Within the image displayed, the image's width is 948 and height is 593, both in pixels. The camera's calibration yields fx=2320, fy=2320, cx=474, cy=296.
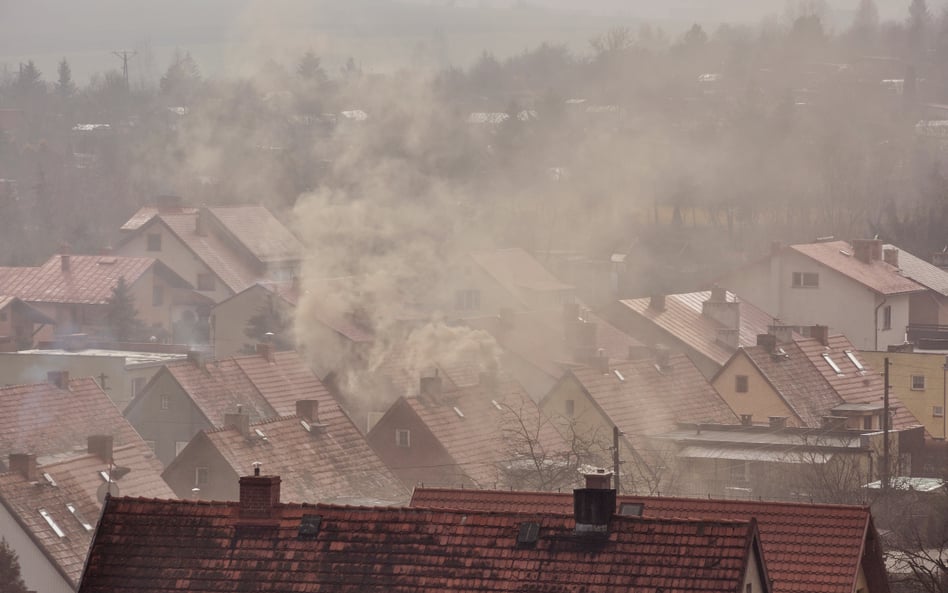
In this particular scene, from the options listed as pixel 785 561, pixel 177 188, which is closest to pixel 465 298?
pixel 177 188

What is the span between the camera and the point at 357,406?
5925 cm

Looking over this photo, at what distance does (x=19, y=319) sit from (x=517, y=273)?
18.3 m

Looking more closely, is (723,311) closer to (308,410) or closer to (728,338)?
(728,338)

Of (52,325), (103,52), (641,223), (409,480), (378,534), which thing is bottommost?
(378,534)

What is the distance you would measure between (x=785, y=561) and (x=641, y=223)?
7938cm

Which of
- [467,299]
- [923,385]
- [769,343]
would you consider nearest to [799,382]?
[769,343]

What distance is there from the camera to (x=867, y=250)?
256ft

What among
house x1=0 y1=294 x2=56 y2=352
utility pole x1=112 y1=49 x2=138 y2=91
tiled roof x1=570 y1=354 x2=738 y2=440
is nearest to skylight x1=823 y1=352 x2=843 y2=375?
tiled roof x1=570 y1=354 x2=738 y2=440

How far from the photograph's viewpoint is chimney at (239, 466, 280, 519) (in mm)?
22906

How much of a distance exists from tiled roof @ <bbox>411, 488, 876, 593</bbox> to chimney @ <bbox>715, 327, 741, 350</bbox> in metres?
41.6

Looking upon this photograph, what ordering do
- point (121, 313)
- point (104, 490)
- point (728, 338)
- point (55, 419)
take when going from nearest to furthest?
point (104, 490) → point (55, 419) → point (728, 338) → point (121, 313)

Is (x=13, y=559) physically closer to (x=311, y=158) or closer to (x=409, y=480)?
(x=409, y=480)

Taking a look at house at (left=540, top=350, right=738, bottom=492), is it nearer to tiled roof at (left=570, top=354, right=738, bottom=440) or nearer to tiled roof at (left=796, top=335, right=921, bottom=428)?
tiled roof at (left=570, top=354, right=738, bottom=440)

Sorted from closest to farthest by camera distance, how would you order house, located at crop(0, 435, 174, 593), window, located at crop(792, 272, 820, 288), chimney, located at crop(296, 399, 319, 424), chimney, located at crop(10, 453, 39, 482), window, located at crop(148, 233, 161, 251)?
house, located at crop(0, 435, 174, 593) < chimney, located at crop(10, 453, 39, 482) < chimney, located at crop(296, 399, 319, 424) < window, located at crop(792, 272, 820, 288) < window, located at crop(148, 233, 161, 251)
